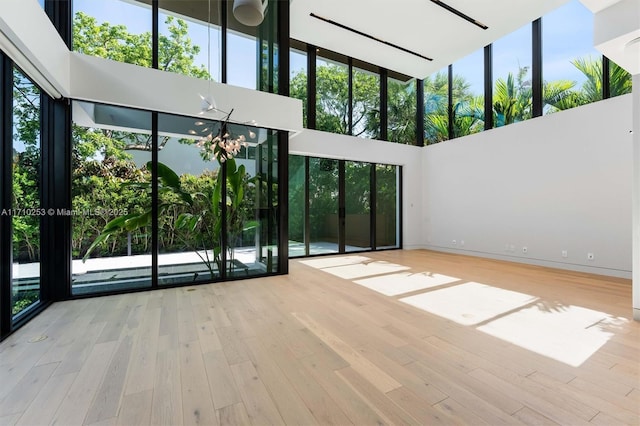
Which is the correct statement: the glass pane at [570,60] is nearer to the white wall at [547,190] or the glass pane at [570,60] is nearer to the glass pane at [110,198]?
the white wall at [547,190]

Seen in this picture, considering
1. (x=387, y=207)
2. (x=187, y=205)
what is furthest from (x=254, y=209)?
(x=387, y=207)

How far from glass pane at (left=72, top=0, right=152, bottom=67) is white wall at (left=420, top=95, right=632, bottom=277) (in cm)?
702

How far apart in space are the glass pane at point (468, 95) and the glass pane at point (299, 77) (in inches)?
159

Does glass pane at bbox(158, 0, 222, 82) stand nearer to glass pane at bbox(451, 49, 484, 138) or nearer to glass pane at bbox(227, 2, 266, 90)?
glass pane at bbox(227, 2, 266, 90)

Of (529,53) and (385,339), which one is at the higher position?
(529,53)

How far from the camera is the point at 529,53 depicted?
20.4 feet

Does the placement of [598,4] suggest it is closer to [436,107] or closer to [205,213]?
[205,213]

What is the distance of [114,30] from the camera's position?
3.95 meters

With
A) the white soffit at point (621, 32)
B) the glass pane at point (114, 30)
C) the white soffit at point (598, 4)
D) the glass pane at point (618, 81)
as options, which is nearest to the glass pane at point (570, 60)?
the glass pane at point (618, 81)

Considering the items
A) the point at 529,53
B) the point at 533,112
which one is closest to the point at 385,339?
the point at 533,112

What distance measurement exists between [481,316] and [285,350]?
2117mm

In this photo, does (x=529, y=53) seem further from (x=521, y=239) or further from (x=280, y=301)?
(x=280, y=301)

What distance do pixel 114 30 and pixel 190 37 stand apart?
97 cm

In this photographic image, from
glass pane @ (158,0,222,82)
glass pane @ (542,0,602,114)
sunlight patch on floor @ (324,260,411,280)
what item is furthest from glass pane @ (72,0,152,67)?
glass pane @ (542,0,602,114)
